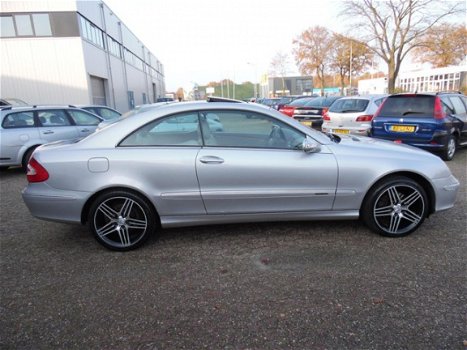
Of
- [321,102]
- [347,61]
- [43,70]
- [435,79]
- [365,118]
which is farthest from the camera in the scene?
[435,79]

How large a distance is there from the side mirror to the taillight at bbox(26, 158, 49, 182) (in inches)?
100

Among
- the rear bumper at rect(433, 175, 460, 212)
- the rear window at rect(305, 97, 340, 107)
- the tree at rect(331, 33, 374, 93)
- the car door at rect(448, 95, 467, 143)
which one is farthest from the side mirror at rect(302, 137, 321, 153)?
the tree at rect(331, 33, 374, 93)

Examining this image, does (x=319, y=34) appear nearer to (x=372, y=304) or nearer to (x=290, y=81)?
(x=290, y=81)

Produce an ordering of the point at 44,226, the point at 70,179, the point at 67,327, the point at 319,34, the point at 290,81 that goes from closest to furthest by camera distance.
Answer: the point at 67,327 → the point at 70,179 → the point at 44,226 → the point at 319,34 → the point at 290,81

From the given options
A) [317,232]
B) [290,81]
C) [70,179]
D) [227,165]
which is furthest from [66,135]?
[290,81]

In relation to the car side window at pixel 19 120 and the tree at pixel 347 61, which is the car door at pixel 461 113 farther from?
the tree at pixel 347 61

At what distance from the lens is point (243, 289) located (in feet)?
8.82

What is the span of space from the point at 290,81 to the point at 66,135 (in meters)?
75.3

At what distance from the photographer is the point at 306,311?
7.88 feet

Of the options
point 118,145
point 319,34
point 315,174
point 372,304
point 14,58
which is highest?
point 319,34

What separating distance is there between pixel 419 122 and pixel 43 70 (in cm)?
1884

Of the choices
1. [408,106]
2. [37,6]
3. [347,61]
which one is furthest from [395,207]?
[347,61]

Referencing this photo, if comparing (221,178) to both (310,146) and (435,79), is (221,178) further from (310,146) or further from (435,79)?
(435,79)

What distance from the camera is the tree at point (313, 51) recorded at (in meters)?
42.9
